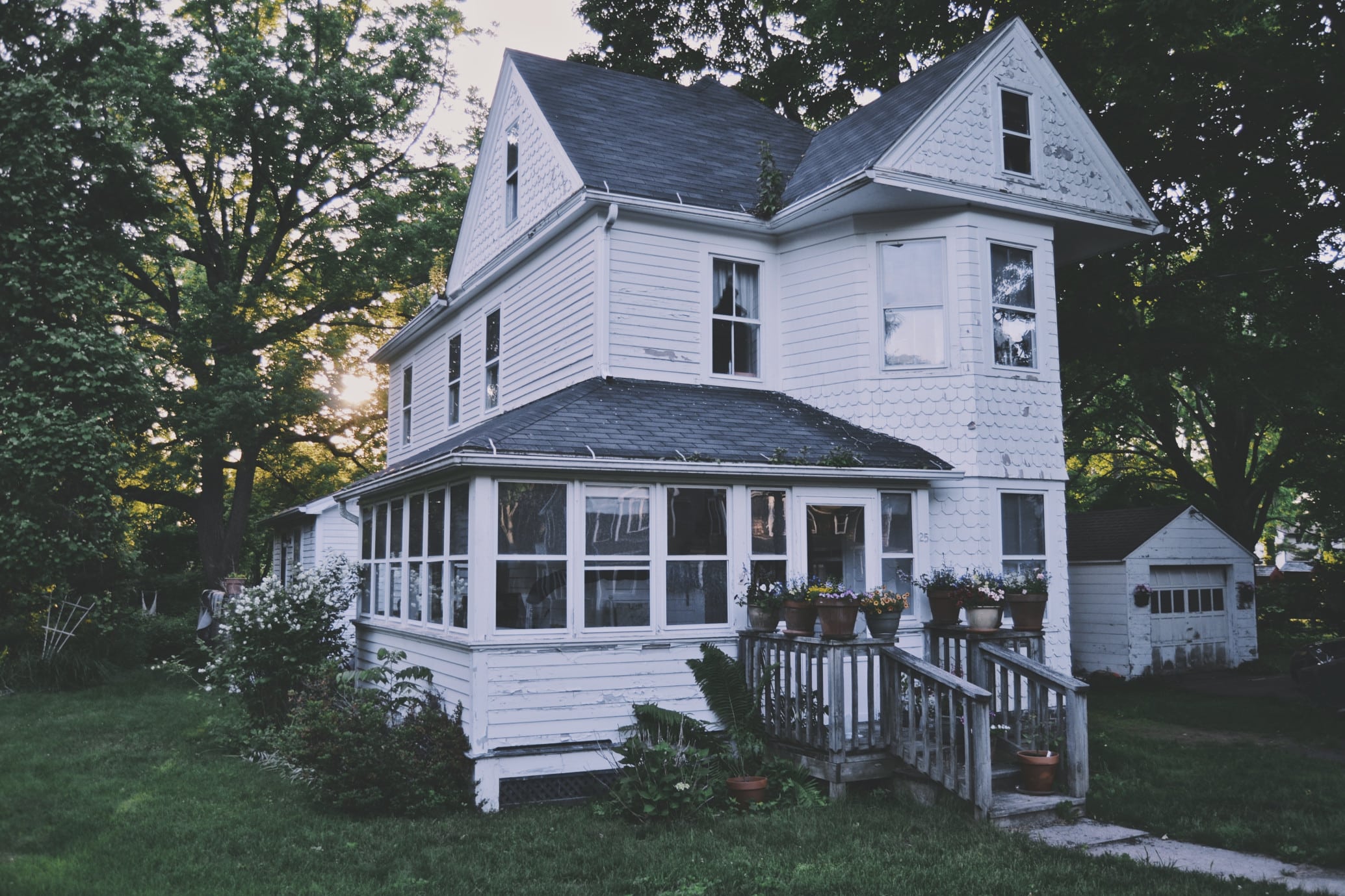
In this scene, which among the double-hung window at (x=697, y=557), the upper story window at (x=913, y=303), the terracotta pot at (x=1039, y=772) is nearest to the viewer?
the terracotta pot at (x=1039, y=772)

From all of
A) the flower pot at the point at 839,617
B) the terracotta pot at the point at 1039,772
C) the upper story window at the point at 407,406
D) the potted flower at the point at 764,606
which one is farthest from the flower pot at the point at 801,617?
the upper story window at the point at 407,406

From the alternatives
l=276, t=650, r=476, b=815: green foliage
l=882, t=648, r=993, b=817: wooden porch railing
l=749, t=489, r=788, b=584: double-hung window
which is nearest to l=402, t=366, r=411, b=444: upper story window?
l=276, t=650, r=476, b=815: green foliage

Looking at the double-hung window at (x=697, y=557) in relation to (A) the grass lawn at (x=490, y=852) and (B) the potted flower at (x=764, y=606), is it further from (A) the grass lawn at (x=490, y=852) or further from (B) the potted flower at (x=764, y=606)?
(A) the grass lawn at (x=490, y=852)

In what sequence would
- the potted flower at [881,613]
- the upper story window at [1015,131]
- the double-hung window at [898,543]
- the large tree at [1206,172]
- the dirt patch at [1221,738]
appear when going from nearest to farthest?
1. the potted flower at [881,613]
2. the dirt patch at [1221,738]
3. the double-hung window at [898,543]
4. the upper story window at [1015,131]
5. the large tree at [1206,172]

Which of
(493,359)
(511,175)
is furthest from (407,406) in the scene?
(511,175)

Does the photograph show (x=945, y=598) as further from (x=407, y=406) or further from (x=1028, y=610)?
(x=407, y=406)

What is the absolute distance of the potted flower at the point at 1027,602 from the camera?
9500mm

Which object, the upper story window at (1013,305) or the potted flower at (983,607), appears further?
the upper story window at (1013,305)

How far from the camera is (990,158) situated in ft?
39.6

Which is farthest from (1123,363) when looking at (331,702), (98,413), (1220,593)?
(98,413)

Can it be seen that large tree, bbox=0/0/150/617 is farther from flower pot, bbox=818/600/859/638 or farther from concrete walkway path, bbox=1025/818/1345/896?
concrete walkway path, bbox=1025/818/1345/896

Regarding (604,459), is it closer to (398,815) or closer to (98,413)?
(398,815)

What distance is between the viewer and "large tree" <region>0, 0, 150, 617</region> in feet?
55.7

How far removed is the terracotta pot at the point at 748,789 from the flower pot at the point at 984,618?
2.57 metres
